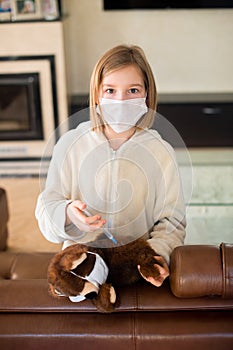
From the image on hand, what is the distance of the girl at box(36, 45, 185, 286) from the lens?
4.21ft

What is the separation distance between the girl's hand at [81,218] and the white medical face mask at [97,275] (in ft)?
0.23

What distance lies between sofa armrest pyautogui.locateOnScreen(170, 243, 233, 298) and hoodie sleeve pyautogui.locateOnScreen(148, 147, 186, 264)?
0.14 meters

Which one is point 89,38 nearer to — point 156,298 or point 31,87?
point 31,87

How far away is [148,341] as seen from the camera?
1.13 m

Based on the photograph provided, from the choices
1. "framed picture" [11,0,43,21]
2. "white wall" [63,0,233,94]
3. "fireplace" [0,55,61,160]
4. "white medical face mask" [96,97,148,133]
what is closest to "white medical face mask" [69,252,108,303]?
"white medical face mask" [96,97,148,133]

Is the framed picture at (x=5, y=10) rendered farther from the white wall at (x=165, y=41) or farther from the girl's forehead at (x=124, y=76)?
the girl's forehead at (x=124, y=76)

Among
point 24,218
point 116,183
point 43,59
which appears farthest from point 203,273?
point 43,59

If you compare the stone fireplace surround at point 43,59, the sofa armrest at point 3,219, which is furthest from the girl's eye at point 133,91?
the stone fireplace surround at point 43,59

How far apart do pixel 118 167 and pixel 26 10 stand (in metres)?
2.49

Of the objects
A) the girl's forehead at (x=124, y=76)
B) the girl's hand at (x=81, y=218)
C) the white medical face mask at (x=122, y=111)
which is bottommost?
the girl's hand at (x=81, y=218)

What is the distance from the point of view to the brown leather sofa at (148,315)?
1121 mm

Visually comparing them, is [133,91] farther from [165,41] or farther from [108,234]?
[165,41]

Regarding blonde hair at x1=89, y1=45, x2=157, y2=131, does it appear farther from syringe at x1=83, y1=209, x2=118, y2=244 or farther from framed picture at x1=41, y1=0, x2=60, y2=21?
framed picture at x1=41, y1=0, x2=60, y2=21

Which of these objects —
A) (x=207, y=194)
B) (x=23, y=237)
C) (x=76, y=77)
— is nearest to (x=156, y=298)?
(x=207, y=194)
